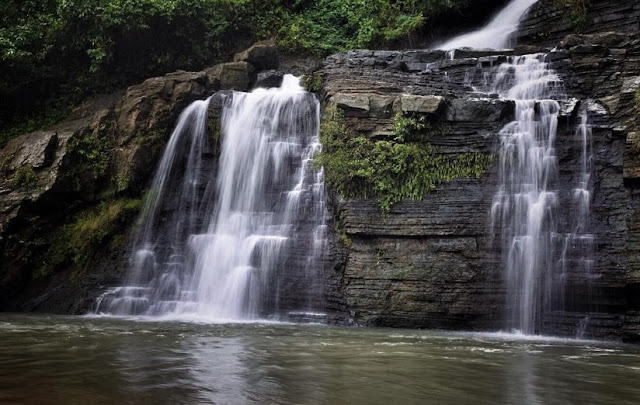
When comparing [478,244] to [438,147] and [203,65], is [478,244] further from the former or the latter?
[203,65]

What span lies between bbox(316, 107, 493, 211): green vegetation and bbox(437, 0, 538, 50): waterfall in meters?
7.43

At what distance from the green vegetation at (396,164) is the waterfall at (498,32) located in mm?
7433

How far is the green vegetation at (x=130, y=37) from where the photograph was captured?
17672mm

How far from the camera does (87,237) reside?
1373 centimetres

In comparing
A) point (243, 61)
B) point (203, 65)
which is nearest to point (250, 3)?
point (203, 65)

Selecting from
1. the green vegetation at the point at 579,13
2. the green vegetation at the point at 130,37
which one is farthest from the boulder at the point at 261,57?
the green vegetation at the point at 579,13

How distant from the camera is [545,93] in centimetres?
1295

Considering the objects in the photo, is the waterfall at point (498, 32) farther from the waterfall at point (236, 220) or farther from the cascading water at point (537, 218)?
the waterfall at point (236, 220)

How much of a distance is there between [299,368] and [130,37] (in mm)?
16022

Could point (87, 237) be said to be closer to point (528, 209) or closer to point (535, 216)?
point (528, 209)

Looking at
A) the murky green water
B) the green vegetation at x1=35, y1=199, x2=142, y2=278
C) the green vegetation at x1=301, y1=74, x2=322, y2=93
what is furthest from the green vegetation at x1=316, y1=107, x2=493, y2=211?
the green vegetation at x1=35, y1=199, x2=142, y2=278

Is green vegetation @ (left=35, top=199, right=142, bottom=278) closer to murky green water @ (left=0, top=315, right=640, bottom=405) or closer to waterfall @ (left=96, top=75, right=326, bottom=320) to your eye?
waterfall @ (left=96, top=75, right=326, bottom=320)

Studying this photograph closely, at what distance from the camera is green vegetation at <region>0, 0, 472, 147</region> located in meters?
17.7

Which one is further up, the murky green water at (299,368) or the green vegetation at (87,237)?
the green vegetation at (87,237)
